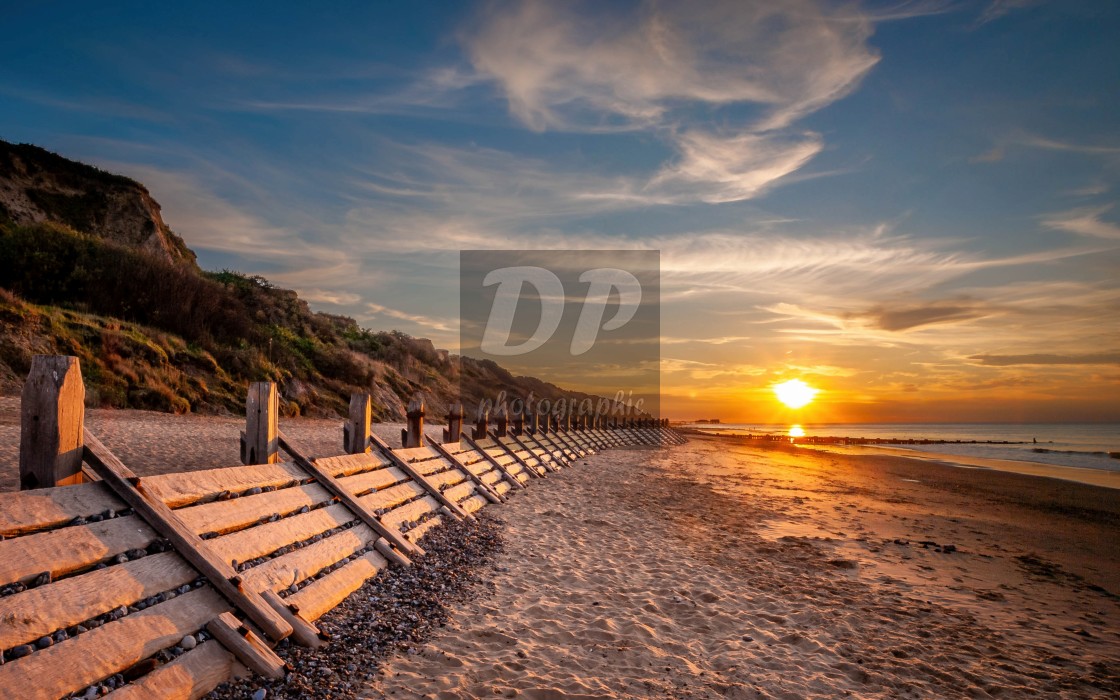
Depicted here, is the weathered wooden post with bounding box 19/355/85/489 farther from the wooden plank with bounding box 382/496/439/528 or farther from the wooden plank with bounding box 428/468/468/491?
the wooden plank with bounding box 428/468/468/491

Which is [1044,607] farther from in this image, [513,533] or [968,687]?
[513,533]

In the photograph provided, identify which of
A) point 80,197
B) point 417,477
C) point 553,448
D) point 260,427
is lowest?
point 553,448

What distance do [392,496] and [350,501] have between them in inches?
57.9

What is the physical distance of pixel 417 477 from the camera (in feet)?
32.3

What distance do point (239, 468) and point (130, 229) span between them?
116 ft

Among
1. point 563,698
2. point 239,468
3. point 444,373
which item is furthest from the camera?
point 444,373

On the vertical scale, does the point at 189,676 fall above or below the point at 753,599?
above

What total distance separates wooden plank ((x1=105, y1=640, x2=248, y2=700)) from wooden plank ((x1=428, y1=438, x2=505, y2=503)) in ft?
26.4

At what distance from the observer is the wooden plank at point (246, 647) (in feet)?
13.3

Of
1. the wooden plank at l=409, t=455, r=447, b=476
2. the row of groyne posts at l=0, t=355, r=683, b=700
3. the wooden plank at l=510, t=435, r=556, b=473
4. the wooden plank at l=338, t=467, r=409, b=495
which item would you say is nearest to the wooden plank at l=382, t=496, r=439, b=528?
the wooden plank at l=338, t=467, r=409, b=495

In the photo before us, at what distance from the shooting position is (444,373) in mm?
51594

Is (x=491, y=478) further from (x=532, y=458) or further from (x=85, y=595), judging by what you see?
(x=85, y=595)

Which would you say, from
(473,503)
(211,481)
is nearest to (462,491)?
(473,503)

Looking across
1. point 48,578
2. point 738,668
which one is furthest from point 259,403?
point 738,668
